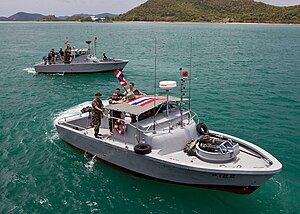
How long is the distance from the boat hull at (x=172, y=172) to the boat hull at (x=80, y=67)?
23.7 m

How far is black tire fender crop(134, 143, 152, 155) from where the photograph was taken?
12.4m

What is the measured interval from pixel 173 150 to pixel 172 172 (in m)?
1.14

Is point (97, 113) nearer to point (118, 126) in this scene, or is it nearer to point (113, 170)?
point (118, 126)

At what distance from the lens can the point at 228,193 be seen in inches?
496

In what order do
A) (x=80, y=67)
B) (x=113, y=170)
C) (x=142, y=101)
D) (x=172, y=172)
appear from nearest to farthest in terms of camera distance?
(x=172, y=172)
(x=142, y=101)
(x=113, y=170)
(x=80, y=67)

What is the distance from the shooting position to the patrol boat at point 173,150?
1175cm

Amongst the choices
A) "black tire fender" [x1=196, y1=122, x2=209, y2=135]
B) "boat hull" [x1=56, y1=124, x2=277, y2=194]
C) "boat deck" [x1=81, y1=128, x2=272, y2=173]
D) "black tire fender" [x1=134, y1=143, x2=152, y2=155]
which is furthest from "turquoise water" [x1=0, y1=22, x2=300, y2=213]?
"black tire fender" [x1=196, y1=122, x2=209, y2=135]

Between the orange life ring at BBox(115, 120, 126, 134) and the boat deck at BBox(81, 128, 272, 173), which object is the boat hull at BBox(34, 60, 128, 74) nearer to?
the orange life ring at BBox(115, 120, 126, 134)

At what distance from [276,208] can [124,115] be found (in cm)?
739

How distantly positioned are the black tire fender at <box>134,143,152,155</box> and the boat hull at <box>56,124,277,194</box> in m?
0.21

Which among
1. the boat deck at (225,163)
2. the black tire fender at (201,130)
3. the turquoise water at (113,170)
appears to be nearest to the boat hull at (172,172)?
the boat deck at (225,163)

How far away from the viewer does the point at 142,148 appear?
499 inches

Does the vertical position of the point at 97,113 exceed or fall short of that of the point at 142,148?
it exceeds it

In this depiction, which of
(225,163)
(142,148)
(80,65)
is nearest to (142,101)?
(142,148)
